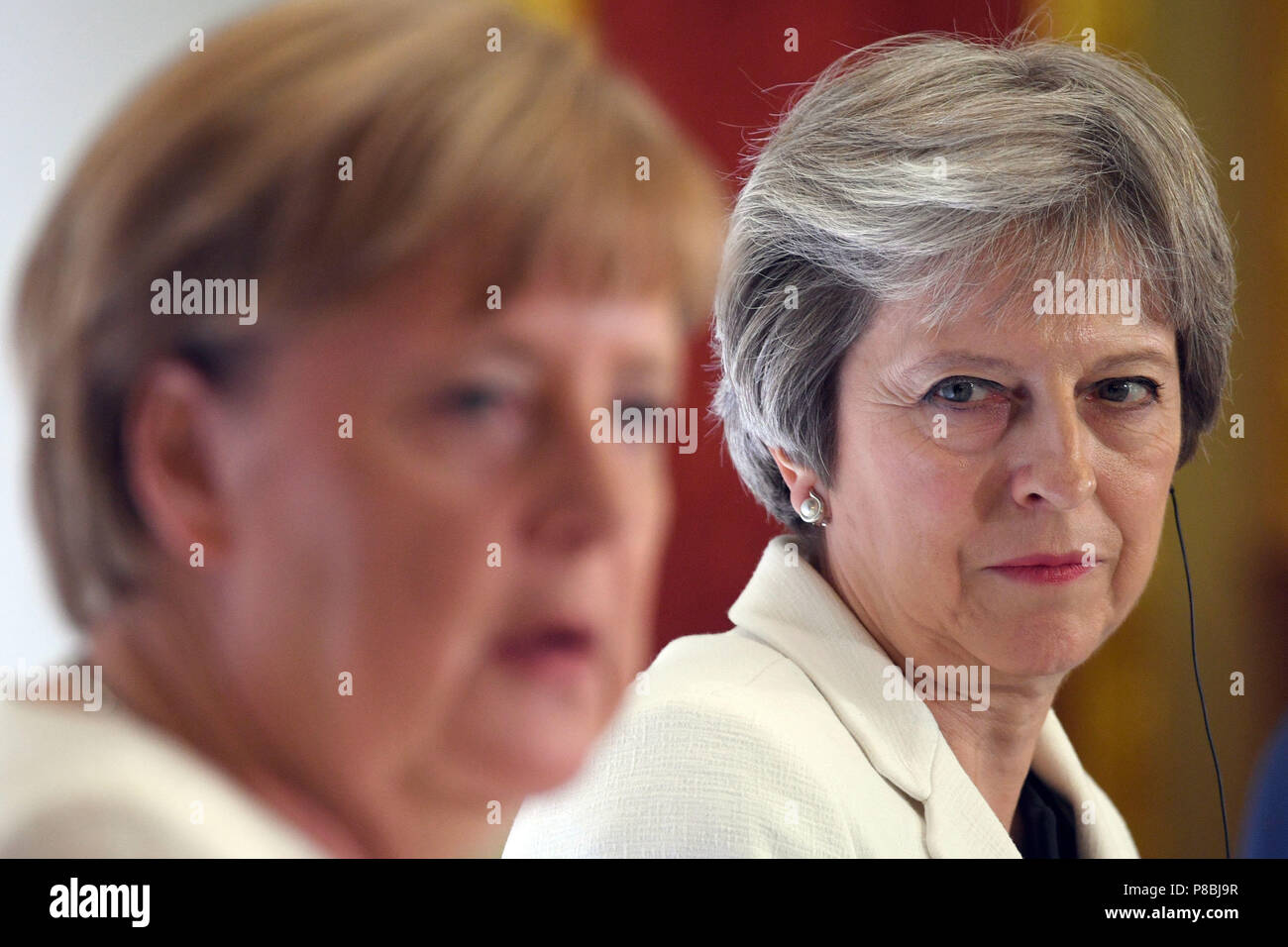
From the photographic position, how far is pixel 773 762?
970 mm

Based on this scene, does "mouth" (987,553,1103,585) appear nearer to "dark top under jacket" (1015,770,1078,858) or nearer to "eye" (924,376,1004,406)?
"eye" (924,376,1004,406)

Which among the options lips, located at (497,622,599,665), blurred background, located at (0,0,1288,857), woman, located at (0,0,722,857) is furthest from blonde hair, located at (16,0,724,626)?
blurred background, located at (0,0,1288,857)

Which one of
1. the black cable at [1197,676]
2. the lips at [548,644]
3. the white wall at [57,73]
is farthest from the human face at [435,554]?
the black cable at [1197,676]

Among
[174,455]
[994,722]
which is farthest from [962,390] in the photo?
[174,455]

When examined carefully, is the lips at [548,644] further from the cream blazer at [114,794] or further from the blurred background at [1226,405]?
the blurred background at [1226,405]

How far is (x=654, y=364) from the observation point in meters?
0.63

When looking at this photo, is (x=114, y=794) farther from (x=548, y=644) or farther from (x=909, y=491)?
(x=909, y=491)

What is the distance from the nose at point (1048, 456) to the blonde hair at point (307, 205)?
51 centimetres

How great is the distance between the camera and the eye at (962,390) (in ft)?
3.37

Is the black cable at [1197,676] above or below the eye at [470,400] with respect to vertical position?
below

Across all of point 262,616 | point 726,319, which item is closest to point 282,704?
point 262,616

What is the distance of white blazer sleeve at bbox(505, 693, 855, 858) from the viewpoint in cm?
96

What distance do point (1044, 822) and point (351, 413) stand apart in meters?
0.84

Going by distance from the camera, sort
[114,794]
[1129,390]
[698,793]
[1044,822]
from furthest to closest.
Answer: [1044,822] → [1129,390] → [698,793] → [114,794]
